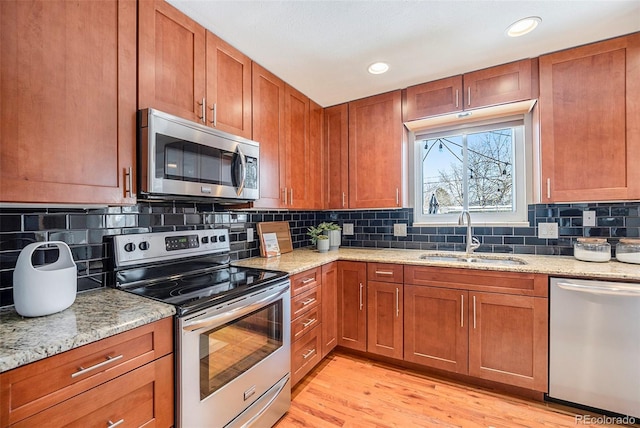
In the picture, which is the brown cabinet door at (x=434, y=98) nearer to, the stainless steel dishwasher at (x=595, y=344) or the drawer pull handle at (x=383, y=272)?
the drawer pull handle at (x=383, y=272)

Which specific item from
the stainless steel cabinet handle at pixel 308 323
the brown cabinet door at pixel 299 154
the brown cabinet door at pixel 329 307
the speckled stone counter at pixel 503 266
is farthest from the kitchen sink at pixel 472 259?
the brown cabinet door at pixel 299 154

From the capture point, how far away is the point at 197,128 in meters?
1.50

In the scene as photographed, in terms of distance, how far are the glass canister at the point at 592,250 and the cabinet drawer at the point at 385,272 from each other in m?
1.21

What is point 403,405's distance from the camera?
179 cm

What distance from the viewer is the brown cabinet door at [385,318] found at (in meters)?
2.17

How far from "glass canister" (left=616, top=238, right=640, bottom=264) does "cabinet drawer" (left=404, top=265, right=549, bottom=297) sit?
0.60 m

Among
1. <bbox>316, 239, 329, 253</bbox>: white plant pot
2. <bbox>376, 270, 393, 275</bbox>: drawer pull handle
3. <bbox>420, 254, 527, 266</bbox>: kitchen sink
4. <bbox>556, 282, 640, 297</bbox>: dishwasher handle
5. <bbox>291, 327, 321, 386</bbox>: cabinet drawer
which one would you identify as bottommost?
<bbox>291, 327, 321, 386</bbox>: cabinet drawer

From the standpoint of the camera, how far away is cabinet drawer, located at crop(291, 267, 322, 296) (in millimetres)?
1862

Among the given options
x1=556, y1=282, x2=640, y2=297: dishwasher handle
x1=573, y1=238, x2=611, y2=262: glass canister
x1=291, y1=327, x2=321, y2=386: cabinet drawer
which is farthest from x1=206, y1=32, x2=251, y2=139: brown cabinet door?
x1=573, y1=238, x2=611, y2=262: glass canister

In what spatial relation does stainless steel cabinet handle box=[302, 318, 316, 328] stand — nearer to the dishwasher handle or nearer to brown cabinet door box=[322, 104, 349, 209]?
brown cabinet door box=[322, 104, 349, 209]

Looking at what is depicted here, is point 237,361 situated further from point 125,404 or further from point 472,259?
point 472,259

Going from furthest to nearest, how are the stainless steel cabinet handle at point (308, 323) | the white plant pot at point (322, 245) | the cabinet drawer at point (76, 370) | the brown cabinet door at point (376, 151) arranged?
the white plant pot at point (322, 245)
the brown cabinet door at point (376, 151)
the stainless steel cabinet handle at point (308, 323)
the cabinet drawer at point (76, 370)

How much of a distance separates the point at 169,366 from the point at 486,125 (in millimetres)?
2846

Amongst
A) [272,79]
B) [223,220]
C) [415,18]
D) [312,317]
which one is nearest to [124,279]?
[223,220]
